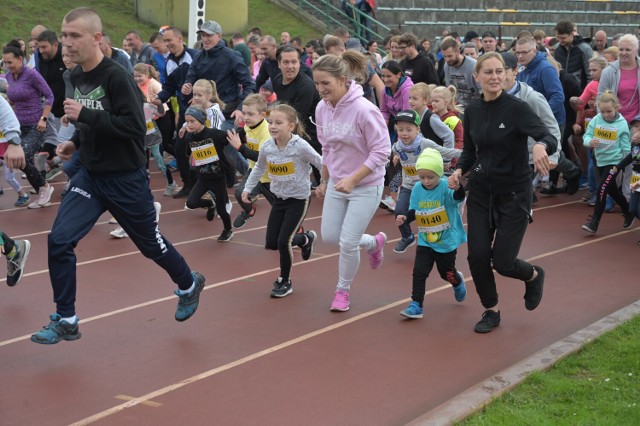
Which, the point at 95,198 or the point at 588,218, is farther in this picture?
the point at 588,218

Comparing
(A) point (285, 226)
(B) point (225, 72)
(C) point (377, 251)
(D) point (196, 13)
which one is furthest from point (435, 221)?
(D) point (196, 13)

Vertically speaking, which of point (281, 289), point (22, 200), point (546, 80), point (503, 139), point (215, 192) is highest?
point (546, 80)

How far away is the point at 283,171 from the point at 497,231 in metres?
2.21

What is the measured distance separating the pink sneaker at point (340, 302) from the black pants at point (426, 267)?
1.72ft

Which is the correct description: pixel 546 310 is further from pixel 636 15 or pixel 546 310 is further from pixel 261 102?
pixel 636 15

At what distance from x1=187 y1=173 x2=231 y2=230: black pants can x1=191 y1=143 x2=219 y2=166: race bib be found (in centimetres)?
15

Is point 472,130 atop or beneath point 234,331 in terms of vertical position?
atop

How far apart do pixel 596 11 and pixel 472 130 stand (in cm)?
2929

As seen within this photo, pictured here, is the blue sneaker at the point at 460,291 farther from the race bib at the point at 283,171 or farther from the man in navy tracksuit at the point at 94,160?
the man in navy tracksuit at the point at 94,160

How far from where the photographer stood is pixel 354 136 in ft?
25.4

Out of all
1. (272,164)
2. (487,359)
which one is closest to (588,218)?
(272,164)

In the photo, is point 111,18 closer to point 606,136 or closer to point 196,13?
point 196,13

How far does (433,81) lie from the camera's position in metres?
14.4

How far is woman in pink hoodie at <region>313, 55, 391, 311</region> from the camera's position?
7.66m
